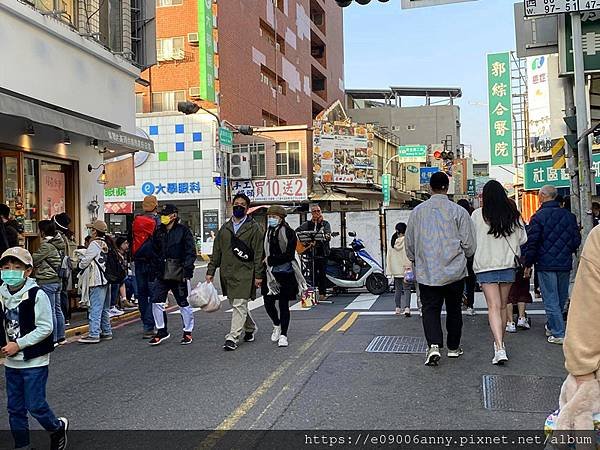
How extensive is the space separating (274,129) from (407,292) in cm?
2782

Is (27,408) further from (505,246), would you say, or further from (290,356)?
(505,246)

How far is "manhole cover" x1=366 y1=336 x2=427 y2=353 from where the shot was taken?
7.75 metres

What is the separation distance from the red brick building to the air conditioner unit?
252cm

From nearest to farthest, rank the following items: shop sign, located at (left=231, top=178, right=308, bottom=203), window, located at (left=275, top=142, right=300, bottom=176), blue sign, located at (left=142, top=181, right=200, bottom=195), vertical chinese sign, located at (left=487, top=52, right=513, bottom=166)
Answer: vertical chinese sign, located at (left=487, top=52, right=513, bottom=166), blue sign, located at (left=142, top=181, right=200, bottom=195), shop sign, located at (left=231, top=178, right=308, bottom=203), window, located at (left=275, top=142, right=300, bottom=176)

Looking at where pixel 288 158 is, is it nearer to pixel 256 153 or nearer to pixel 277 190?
pixel 256 153

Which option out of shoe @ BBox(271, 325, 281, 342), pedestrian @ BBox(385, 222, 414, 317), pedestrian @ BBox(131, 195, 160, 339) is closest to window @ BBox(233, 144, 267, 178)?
pedestrian @ BBox(385, 222, 414, 317)

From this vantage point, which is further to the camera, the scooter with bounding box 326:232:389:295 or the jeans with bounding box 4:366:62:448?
the scooter with bounding box 326:232:389:295

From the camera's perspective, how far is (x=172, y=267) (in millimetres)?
8727

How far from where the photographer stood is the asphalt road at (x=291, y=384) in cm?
514

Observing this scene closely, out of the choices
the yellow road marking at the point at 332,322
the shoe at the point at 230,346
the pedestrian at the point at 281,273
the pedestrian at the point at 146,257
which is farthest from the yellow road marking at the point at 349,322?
the pedestrian at the point at 146,257

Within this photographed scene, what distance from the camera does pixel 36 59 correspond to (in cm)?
1153

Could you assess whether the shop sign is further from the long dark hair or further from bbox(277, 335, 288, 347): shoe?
the long dark hair

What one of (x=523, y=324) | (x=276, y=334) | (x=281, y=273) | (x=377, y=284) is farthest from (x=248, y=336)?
(x=377, y=284)

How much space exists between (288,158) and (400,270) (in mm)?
26697
